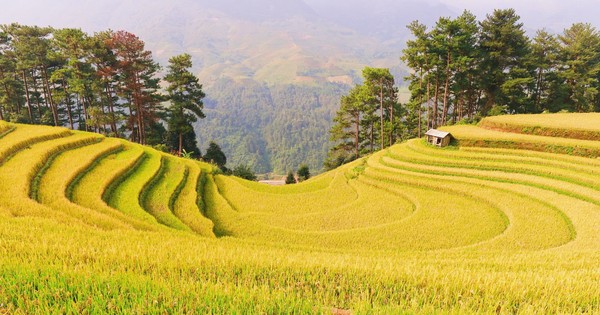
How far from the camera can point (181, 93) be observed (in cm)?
3712

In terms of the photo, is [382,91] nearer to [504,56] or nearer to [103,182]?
[504,56]

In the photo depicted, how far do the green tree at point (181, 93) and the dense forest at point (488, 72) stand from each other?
2040 centimetres

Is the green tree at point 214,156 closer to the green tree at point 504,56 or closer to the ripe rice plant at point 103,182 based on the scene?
the ripe rice plant at point 103,182

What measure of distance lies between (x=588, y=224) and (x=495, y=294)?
47.5 feet

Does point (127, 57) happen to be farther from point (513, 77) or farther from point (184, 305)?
point (513, 77)

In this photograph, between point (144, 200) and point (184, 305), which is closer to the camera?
point (184, 305)

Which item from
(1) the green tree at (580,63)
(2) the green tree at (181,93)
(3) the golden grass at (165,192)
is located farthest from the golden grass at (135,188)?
(1) the green tree at (580,63)

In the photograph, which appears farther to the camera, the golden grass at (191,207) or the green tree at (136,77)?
the green tree at (136,77)

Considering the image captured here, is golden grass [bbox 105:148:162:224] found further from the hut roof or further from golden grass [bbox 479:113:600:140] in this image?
golden grass [bbox 479:113:600:140]

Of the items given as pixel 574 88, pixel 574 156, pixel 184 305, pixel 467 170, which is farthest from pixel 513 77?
pixel 184 305

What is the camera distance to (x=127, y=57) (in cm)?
3225

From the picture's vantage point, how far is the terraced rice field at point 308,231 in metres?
3.59

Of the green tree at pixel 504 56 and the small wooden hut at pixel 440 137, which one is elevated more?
the green tree at pixel 504 56

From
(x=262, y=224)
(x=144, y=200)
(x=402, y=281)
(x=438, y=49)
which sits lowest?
(x=262, y=224)
